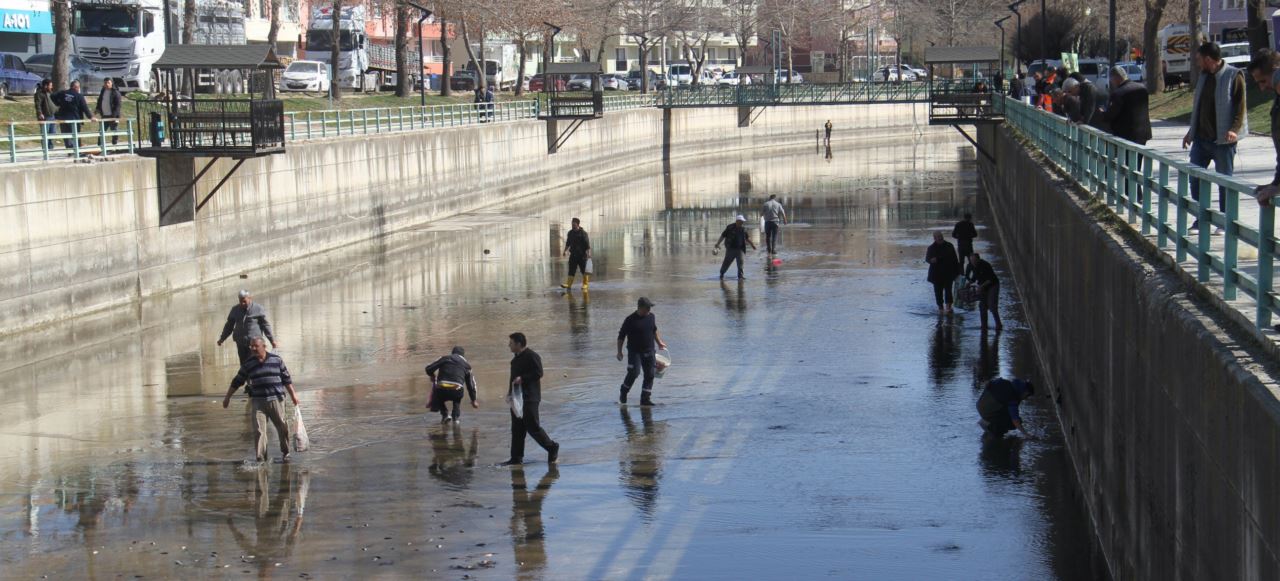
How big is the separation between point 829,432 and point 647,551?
469 cm

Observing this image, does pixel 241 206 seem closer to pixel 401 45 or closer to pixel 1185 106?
pixel 1185 106

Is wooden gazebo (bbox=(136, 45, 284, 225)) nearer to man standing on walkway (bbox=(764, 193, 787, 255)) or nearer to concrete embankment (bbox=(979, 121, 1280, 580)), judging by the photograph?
man standing on walkway (bbox=(764, 193, 787, 255))

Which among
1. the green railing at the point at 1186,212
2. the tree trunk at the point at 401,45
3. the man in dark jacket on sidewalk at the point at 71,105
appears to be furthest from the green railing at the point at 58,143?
the tree trunk at the point at 401,45

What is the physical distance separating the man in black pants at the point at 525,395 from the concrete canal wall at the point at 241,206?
11.5 metres

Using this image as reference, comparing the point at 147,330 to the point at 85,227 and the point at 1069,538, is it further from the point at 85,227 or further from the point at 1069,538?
the point at 1069,538

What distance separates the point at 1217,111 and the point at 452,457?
25.8ft

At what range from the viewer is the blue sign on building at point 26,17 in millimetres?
63062

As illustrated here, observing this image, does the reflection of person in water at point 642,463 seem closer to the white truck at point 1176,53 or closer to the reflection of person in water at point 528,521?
the reflection of person in water at point 528,521

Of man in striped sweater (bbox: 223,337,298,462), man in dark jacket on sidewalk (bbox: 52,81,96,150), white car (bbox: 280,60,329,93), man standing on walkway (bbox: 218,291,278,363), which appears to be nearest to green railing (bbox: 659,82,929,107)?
white car (bbox: 280,60,329,93)

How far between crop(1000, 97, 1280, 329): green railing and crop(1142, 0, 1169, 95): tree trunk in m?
33.1

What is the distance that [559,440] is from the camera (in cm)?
1677

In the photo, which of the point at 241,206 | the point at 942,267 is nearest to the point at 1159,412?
the point at 942,267

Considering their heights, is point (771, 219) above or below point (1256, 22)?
below

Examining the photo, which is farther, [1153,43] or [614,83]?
[614,83]
